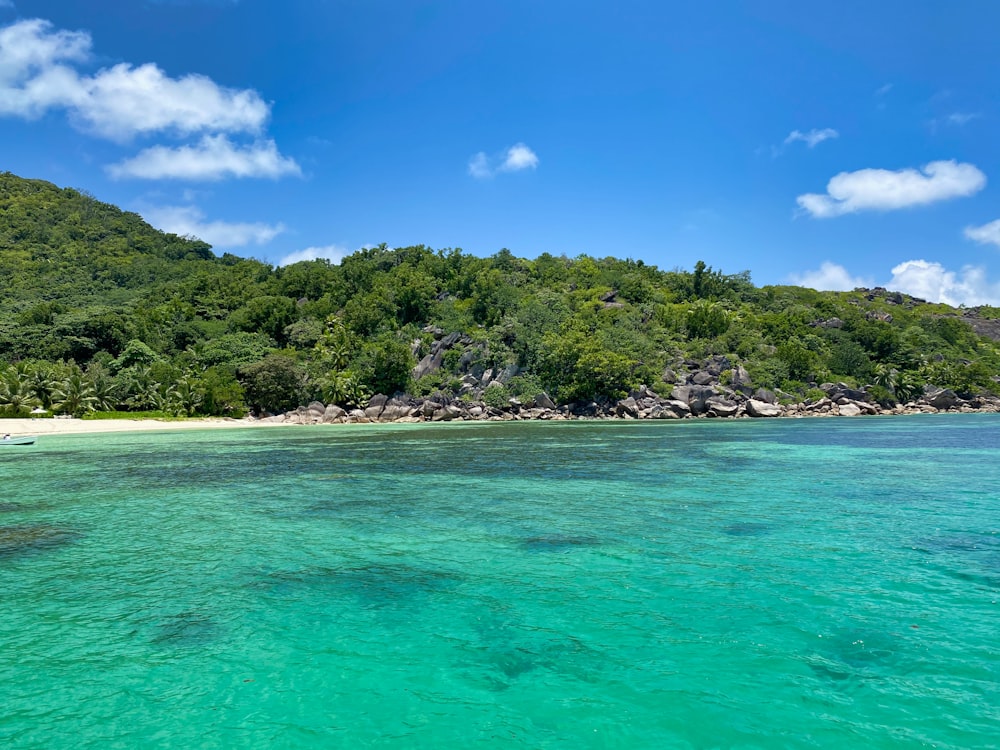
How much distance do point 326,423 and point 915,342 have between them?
84.9 meters

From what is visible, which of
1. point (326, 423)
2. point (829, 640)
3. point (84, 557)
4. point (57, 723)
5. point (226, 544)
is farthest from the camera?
point (326, 423)

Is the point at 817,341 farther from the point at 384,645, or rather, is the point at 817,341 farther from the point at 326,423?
the point at 384,645

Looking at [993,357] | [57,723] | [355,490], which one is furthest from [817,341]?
[57,723]

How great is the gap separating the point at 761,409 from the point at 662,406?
1092 cm

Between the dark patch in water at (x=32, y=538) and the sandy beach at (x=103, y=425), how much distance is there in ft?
134

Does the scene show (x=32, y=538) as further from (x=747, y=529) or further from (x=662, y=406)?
(x=662, y=406)

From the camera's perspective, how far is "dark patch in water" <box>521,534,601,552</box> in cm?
1176

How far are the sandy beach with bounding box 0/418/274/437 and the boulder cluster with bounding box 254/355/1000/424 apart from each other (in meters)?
5.54

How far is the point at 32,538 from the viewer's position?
12.6 meters

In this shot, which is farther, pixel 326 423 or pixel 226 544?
pixel 326 423

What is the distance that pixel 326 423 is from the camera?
217 feet

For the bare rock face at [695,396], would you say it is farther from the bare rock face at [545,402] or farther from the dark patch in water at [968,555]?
the dark patch in water at [968,555]

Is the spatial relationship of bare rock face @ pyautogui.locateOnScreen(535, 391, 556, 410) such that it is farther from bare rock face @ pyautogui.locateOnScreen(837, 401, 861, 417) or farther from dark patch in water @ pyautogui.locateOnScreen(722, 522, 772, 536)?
dark patch in water @ pyautogui.locateOnScreen(722, 522, 772, 536)

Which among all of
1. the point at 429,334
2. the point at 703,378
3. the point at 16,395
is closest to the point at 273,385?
the point at 16,395
